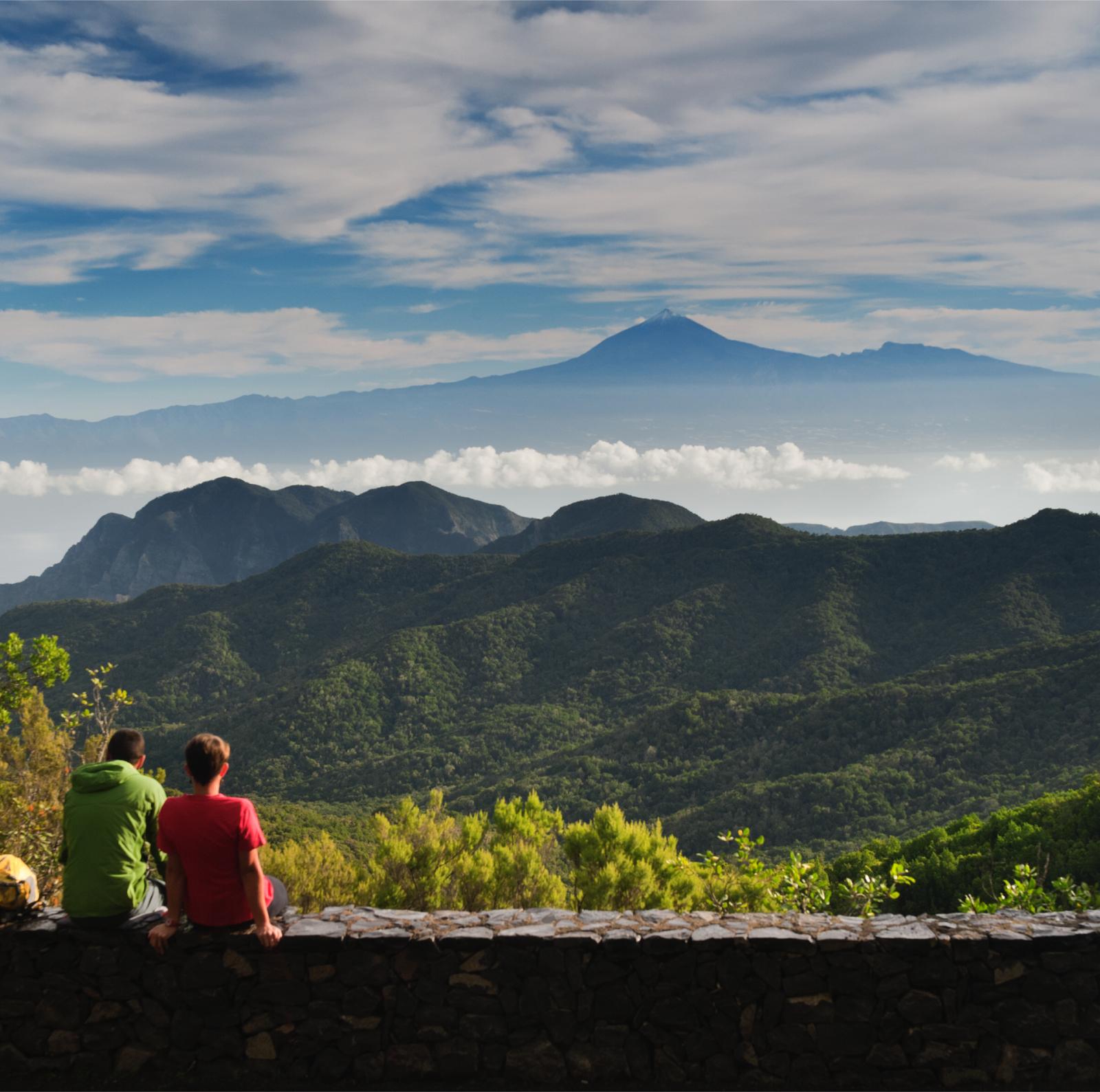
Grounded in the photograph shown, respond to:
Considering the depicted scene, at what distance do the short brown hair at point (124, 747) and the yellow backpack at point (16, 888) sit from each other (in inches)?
41.0

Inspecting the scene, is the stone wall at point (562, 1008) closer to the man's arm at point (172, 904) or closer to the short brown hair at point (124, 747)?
the man's arm at point (172, 904)

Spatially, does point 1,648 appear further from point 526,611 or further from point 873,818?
point 526,611

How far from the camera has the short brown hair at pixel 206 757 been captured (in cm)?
514

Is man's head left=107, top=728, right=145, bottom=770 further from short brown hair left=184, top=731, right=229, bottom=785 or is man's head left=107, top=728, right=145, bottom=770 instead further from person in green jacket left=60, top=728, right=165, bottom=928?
short brown hair left=184, top=731, right=229, bottom=785

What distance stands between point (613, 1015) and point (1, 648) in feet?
42.7

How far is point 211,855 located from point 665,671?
3539 inches

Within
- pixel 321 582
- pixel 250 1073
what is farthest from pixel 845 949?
pixel 321 582

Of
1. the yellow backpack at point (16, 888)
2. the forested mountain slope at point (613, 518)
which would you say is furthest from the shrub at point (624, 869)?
the forested mountain slope at point (613, 518)

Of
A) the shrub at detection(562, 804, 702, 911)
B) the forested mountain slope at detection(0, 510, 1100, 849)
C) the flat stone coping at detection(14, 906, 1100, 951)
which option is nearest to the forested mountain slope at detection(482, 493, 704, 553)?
the forested mountain slope at detection(0, 510, 1100, 849)

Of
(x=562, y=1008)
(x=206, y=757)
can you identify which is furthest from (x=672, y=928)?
(x=206, y=757)

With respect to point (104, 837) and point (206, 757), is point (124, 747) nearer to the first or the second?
point (104, 837)

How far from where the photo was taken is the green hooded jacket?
5535mm

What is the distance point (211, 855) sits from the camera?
5387 millimetres

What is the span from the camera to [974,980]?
5.54 m
